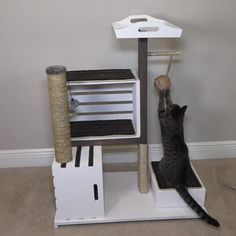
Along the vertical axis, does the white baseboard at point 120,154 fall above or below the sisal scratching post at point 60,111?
below

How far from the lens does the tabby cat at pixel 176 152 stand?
5.84ft

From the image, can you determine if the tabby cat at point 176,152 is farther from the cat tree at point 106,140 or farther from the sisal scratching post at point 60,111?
the sisal scratching post at point 60,111

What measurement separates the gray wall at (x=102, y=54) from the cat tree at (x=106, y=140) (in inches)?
7.9

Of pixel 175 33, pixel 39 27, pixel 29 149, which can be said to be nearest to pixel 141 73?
pixel 175 33

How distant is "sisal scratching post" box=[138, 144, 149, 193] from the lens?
1883 millimetres

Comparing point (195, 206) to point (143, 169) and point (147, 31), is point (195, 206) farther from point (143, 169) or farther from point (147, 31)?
point (147, 31)

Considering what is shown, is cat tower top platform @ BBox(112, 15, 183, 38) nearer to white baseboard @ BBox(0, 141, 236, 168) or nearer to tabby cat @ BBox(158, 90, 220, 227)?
tabby cat @ BBox(158, 90, 220, 227)

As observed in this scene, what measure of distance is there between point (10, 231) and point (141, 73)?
112 cm

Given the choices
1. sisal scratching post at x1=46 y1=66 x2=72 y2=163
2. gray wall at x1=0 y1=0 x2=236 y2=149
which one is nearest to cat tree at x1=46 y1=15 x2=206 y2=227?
sisal scratching post at x1=46 y1=66 x2=72 y2=163

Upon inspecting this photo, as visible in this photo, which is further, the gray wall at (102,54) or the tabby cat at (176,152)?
the gray wall at (102,54)

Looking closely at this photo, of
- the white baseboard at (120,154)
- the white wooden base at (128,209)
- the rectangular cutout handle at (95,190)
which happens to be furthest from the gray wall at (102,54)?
the rectangular cutout handle at (95,190)

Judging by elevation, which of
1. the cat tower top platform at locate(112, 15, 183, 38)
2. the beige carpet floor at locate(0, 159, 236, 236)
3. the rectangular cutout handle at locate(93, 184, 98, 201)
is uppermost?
the cat tower top platform at locate(112, 15, 183, 38)

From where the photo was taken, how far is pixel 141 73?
68.7 inches

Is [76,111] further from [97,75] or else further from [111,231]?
[111,231]
